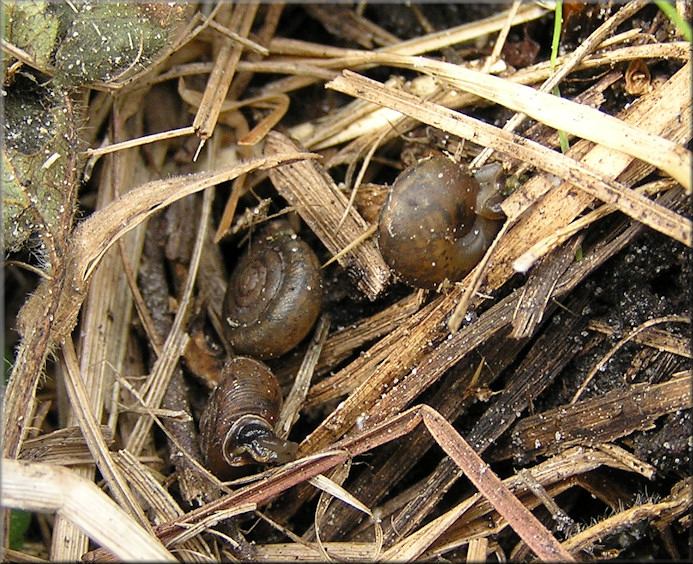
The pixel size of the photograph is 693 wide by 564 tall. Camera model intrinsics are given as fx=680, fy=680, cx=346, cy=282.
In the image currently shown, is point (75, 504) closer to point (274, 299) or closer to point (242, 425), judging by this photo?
point (242, 425)

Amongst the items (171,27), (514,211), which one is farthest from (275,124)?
(514,211)

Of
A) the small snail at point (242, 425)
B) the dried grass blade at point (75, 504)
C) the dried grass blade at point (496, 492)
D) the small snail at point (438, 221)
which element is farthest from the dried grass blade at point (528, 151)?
the dried grass blade at point (75, 504)

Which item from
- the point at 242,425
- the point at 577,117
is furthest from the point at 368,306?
the point at 577,117

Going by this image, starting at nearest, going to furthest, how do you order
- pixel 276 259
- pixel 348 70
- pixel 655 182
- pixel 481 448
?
1. pixel 655 182
2. pixel 481 448
3. pixel 276 259
4. pixel 348 70

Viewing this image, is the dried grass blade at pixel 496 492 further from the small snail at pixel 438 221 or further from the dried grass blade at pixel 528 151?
the dried grass blade at pixel 528 151

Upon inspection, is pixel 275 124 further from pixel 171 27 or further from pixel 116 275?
pixel 116 275

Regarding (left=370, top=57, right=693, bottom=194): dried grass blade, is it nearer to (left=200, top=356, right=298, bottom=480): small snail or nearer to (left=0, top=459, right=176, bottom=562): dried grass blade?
(left=200, top=356, right=298, bottom=480): small snail
